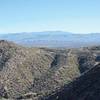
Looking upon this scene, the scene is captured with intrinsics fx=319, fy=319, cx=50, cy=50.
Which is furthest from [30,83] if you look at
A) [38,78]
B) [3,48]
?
[3,48]

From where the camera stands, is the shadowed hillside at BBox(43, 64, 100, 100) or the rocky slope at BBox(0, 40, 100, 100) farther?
the rocky slope at BBox(0, 40, 100, 100)

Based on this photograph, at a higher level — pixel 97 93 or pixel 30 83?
pixel 97 93

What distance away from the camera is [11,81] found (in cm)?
7581

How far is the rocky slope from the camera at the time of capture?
7319 cm

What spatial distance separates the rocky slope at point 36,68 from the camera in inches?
2881

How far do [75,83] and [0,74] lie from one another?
34.6 m

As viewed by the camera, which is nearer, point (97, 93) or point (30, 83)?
point (97, 93)

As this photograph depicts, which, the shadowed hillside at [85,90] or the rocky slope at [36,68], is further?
the rocky slope at [36,68]

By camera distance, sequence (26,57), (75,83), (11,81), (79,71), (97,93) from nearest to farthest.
A: (97,93) < (75,83) < (11,81) < (79,71) < (26,57)

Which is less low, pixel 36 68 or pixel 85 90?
pixel 85 90

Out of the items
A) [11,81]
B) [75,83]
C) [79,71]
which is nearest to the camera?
[75,83]

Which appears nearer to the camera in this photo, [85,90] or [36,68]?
[85,90]

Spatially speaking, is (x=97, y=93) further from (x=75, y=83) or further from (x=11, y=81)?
(x=11, y=81)

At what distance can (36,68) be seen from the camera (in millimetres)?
84000
